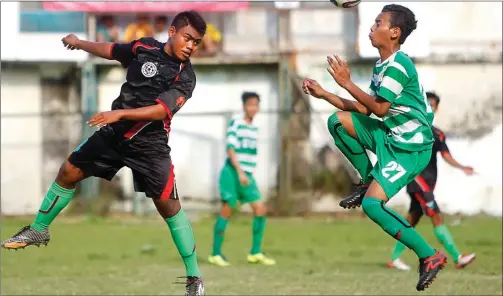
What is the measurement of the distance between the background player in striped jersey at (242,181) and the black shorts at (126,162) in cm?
565

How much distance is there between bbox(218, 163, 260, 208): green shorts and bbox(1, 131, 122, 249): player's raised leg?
5825mm

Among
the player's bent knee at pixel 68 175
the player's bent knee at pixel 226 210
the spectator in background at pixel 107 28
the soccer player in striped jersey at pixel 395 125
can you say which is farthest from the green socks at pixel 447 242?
the spectator in background at pixel 107 28

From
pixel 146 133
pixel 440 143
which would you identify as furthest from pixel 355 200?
pixel 440 143

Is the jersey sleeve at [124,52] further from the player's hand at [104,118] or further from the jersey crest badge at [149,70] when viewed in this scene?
the player's hand at [104,118]

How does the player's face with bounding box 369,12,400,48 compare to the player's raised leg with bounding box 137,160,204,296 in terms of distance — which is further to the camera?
the player's raised leg with bounding box 137,160,204,296

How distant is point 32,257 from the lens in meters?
16.0

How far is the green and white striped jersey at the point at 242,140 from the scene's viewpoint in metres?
15.0

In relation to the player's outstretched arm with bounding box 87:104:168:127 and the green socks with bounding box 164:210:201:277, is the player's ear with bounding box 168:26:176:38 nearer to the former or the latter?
the player's outstretched arm with bounding box 87:104:168:127

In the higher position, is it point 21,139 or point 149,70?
point 149,70

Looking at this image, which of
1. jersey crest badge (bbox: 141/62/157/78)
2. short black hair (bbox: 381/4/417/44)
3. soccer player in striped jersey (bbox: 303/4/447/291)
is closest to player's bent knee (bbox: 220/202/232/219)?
soccer player in striped jersey (bbox: 303/4/447/291)

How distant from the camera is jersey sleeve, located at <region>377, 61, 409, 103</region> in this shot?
26.9ft

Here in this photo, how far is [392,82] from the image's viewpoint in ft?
27.0

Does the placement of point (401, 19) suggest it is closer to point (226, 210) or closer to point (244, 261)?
point (226, 210)

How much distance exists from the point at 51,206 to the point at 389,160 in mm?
3018
